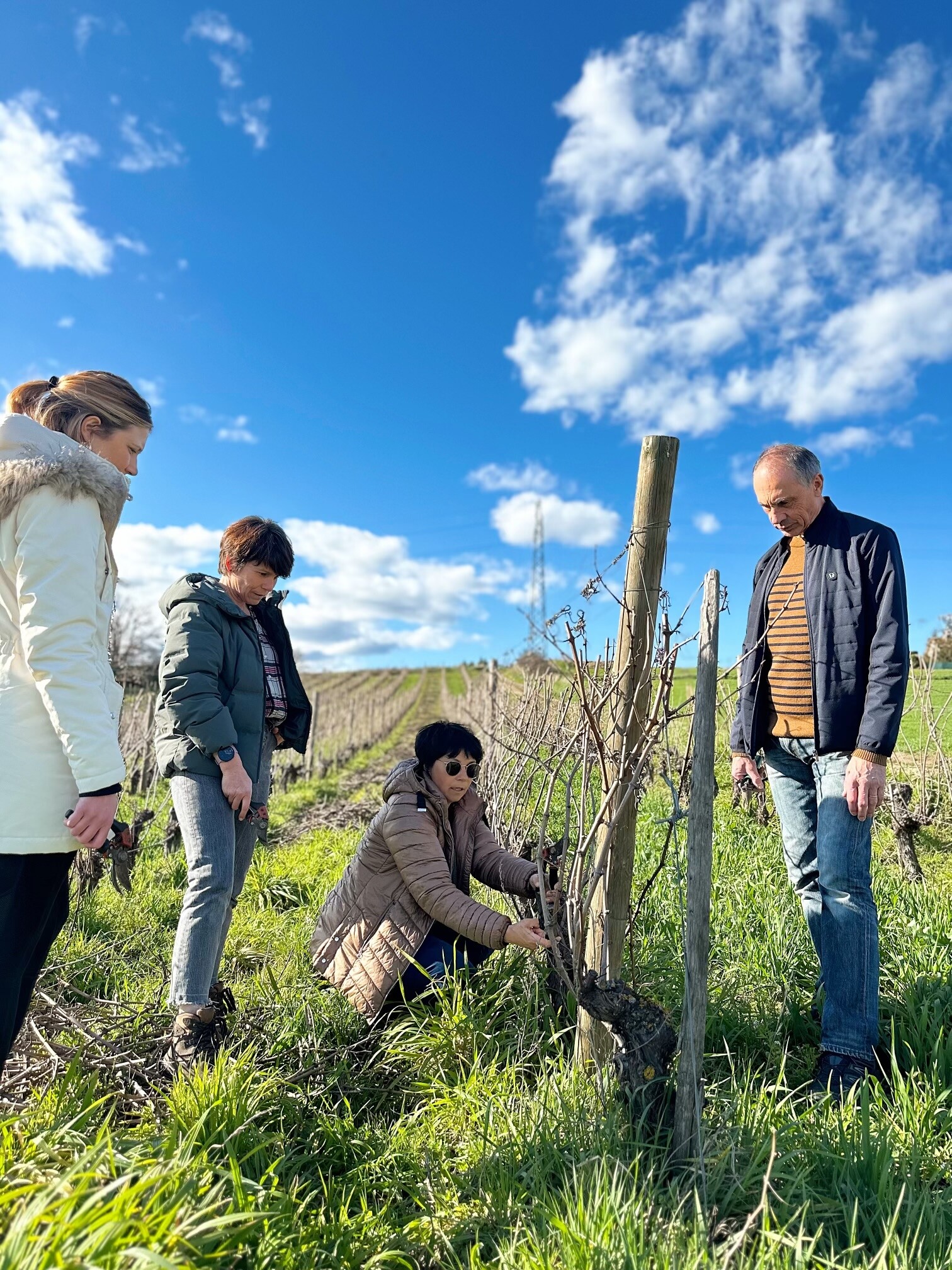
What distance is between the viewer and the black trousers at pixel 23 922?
1.62m

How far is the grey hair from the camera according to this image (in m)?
2.68

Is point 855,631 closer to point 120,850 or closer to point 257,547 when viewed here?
point 257,547

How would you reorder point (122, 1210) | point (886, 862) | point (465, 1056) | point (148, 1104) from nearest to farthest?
point (122, 1210) → point (148, 1104) → point (465, 1056) → point (886, 862)

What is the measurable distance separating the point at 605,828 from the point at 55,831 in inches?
56.1

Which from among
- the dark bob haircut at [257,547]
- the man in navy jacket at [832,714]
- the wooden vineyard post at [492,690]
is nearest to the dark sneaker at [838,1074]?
the man in navy jacket at [832,714]

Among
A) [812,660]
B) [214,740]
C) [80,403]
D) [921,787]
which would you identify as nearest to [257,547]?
[214,740]

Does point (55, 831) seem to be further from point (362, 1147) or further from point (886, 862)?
point (886, 862)

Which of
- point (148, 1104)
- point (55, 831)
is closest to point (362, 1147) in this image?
point (148, 1104)

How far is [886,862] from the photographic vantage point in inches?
222

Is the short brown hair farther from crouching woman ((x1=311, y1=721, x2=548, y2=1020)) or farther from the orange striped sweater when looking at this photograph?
the orange striped sweater

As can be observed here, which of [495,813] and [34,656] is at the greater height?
[34,656]

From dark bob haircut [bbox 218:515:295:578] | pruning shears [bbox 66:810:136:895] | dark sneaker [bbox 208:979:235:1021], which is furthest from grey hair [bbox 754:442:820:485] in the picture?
dark sneaker [bbox 208:979:235:1021]

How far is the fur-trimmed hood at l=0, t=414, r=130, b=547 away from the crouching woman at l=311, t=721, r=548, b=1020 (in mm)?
1413

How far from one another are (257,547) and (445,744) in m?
1.01
